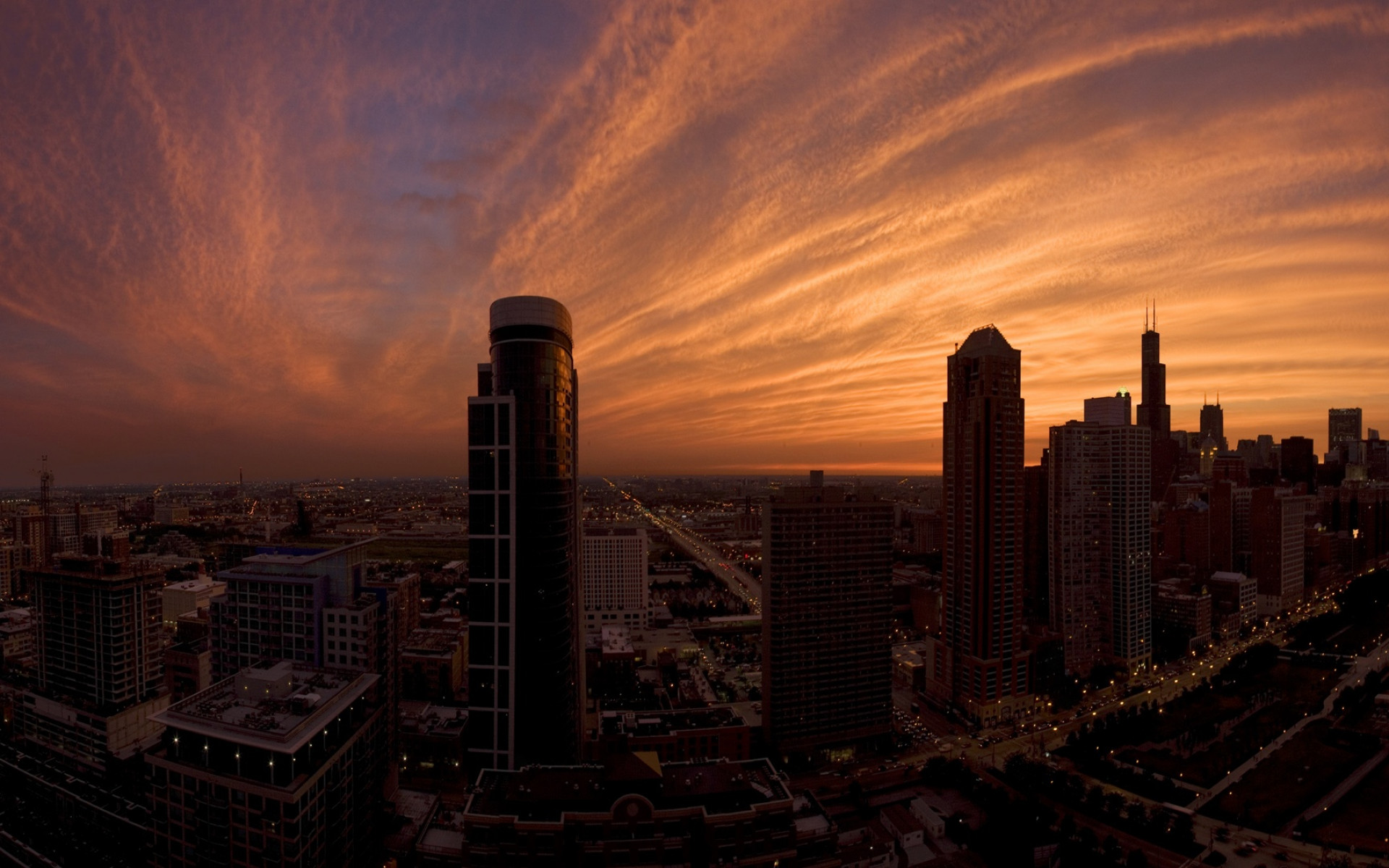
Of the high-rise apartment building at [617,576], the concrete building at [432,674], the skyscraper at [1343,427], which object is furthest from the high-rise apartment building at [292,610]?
the skyscraper at [1343,427]

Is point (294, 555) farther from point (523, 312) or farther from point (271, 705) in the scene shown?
point (523, 312)

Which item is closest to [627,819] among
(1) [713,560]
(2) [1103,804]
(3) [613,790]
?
(3) [613,790]

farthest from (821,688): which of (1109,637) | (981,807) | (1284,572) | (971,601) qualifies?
(1284,572)

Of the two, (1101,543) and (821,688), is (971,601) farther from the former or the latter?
(1101,543)

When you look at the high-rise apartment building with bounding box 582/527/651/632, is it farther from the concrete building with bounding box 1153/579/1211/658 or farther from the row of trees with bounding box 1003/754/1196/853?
the concrete building with bounding box 1153/579/1211/658

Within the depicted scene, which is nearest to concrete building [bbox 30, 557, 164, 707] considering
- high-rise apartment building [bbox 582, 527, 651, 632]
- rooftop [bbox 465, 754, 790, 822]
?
rooftop [bbox 465, 754, 790, 822]

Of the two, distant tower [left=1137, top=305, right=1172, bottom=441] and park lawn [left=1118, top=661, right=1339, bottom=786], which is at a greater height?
distant tower [left=1137, top=305, right=1172, bottom=441]
